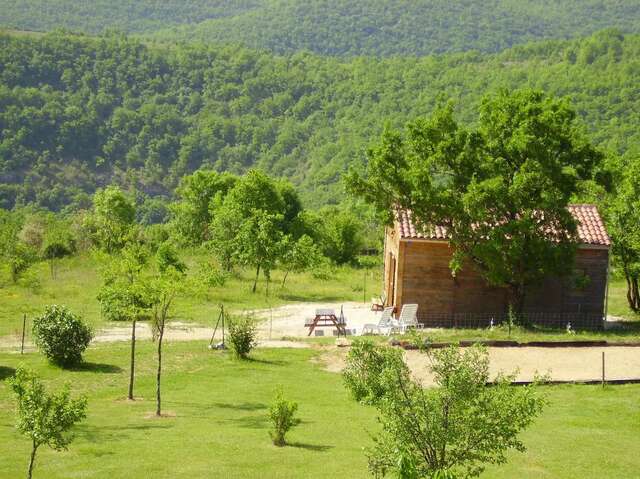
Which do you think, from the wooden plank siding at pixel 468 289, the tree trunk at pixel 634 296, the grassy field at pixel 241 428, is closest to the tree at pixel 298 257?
the wooden plank siding at pixel 468 289

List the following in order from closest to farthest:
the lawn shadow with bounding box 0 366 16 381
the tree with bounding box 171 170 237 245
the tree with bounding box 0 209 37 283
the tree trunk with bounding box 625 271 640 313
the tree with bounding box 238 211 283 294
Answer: the lawn shadow with bounding box 0 366 16 381 → the tree trunk with bounding box 625 271 640 313 → the tree with bounding box 0 209 37 283 → the tree with bounding box 238 211 283 294 → the tree with bounding box 171 170 237 245

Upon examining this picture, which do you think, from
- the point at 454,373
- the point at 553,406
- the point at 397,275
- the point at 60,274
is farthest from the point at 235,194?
the point at 454,373

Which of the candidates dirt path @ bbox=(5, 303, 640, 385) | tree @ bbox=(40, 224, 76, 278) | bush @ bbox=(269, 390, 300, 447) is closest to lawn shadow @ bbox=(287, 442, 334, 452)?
bush @ bbox=(269, 390, 300, 447)

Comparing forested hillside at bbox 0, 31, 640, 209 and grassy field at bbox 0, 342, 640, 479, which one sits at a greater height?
forested hillside at bbox 0, 31, 640, 209

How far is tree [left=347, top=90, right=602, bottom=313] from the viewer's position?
95.7 feet

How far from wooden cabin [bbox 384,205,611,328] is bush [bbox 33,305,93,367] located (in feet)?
38.3

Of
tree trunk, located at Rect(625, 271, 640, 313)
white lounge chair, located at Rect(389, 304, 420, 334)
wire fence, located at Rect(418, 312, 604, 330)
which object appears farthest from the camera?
tree trunk, located at Rect(625, 271, 640, 313)

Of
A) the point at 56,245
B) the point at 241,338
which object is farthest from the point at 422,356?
the point at 56,245

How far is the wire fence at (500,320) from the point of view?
31062mm

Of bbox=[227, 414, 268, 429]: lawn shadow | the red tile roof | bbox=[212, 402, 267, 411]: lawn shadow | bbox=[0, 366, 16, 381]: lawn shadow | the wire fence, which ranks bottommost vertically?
bbox=[227, 414, 268, 429]: lawn shadow

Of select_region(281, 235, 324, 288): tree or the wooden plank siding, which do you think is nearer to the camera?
the wooden plank siding

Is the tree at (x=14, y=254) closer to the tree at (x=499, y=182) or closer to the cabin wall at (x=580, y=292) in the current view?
the tree at (x=499, y=182)

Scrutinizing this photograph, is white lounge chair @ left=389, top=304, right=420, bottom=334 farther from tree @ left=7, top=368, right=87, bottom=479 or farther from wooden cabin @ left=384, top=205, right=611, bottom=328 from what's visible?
tree @ left=7, top=368, right=87, bottom=479

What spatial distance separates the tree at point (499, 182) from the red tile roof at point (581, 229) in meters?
0.44
